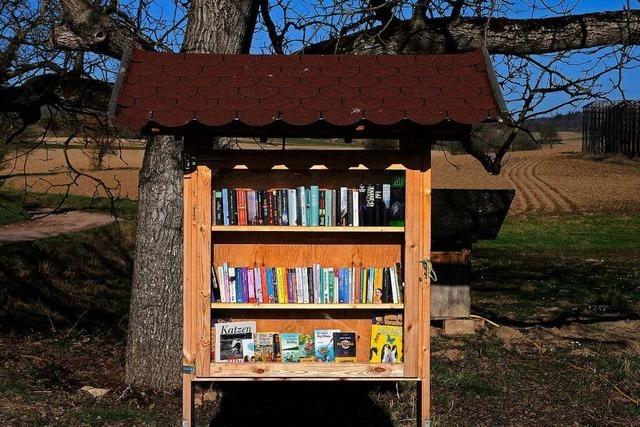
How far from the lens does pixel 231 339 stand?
19.3 feet

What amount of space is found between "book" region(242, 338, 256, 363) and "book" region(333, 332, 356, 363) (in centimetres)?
53

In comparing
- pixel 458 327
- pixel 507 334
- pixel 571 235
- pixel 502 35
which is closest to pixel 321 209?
pixel 502 35

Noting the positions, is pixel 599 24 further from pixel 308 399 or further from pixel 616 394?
pixel 308 399

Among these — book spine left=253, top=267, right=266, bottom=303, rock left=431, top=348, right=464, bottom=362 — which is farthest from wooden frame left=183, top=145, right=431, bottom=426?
rock left=431, top=348, right=464, bottom=362

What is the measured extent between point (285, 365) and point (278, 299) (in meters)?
0.42

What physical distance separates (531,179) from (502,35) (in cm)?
3700

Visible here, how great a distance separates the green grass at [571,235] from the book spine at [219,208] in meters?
15.1

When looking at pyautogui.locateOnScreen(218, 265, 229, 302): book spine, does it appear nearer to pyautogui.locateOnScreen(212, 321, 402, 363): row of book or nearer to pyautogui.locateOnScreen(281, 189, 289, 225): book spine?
pyautogui.locateOnScreen(212, 321, 402, 363): row of book

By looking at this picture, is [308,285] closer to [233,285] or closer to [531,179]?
[233,285]

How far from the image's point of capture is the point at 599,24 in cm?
859

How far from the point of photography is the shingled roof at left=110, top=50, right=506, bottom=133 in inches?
208

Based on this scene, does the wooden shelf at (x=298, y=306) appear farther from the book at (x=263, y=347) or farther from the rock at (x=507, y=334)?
the rock at (x=507, y=334)

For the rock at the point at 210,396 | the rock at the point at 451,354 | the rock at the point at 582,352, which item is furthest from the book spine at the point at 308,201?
the rock at the point at 582,352

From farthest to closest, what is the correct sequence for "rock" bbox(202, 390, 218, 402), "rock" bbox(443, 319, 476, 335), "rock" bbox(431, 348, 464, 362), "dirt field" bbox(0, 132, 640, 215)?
"dirt field" bbox(0, 132, 640, 215), "rock" bbox(443, 319, 476, 335), "rock" bbox(431, 348, 464, 362), "rock" bbox(202, 390, 218, 402)
